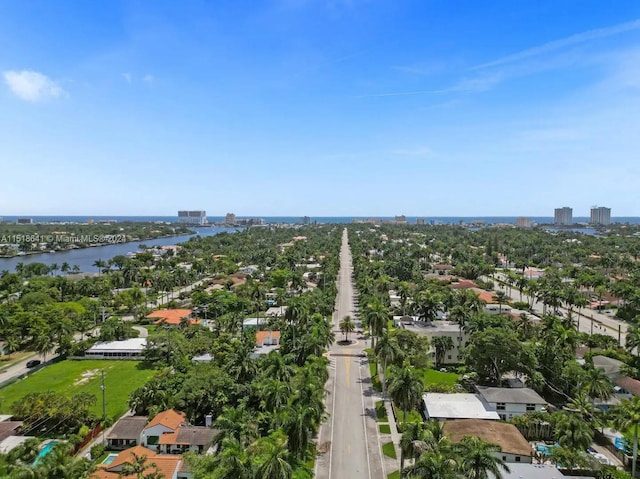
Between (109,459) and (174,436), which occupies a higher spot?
(174,436)

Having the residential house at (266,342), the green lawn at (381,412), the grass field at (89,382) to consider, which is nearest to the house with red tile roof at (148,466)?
the grass field at (89,382)

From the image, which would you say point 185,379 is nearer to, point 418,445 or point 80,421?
point 80,421

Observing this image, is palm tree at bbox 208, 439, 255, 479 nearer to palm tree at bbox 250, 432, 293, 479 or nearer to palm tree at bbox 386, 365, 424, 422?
palm tree at bbox 250, 432, 293, 479

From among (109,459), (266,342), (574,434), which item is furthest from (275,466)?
(266,342)

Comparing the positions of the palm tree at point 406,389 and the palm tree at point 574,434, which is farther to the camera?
the palm tree at point 406,389

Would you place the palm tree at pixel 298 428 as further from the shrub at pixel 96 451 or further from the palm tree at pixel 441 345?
the palm tree at pixel 441 345

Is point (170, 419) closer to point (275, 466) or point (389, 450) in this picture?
point (275, 466)

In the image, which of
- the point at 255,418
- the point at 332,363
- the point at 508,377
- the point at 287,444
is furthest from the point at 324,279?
the point at 287,444
